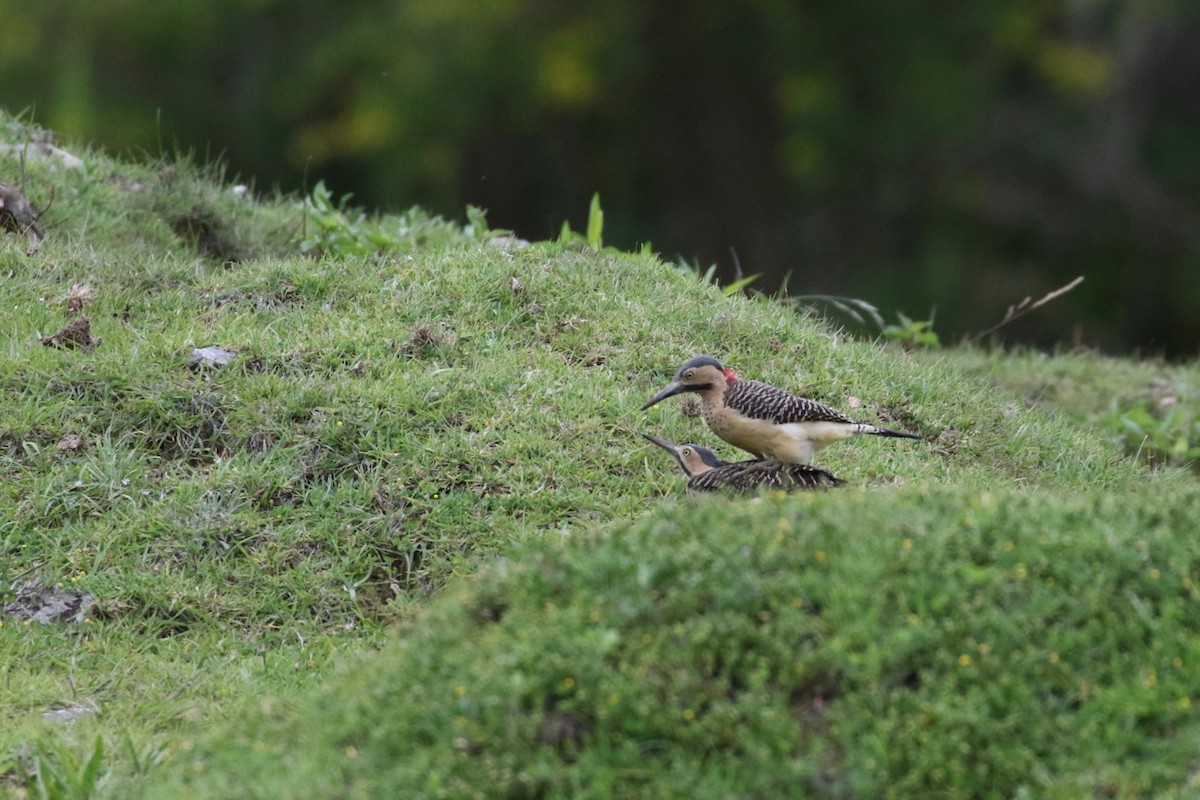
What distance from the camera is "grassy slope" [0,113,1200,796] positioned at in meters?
3.68

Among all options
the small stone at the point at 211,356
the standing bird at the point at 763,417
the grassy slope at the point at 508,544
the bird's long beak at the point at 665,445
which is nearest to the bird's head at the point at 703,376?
the standing bird at the point at 763,417

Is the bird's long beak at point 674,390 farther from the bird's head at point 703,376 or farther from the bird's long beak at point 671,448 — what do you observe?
the bird's long beak at point 671,448

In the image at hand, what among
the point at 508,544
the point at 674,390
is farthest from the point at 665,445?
the point at 508,544

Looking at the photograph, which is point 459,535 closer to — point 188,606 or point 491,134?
point 188,606

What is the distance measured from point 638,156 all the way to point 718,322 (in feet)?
32.2

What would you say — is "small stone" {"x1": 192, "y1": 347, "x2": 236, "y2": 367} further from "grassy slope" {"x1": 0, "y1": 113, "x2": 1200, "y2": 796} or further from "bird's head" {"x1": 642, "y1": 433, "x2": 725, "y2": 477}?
"bird's head" {"x1": 642, "y1": 433, "x2": 725, "y2": 477}

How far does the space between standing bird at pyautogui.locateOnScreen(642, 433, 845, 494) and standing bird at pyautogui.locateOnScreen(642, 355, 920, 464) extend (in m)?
0.11

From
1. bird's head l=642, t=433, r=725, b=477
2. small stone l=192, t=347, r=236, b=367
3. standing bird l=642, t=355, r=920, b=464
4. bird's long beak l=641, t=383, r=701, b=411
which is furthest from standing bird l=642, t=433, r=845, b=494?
small stone l=192, t=347, r=236, b=367

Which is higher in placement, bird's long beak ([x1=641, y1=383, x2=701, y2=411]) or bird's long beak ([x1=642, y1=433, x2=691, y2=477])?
bird's long beak ([x1=641, y1=383, x2=701, y2=411])

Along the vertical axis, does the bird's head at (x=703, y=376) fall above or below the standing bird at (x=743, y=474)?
above

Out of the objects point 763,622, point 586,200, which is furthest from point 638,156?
point 763,622

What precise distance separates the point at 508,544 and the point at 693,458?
2.76 ft

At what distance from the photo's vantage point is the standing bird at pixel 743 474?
547 centimetres

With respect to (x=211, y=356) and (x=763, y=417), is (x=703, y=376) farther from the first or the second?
(x=211, y=356)
